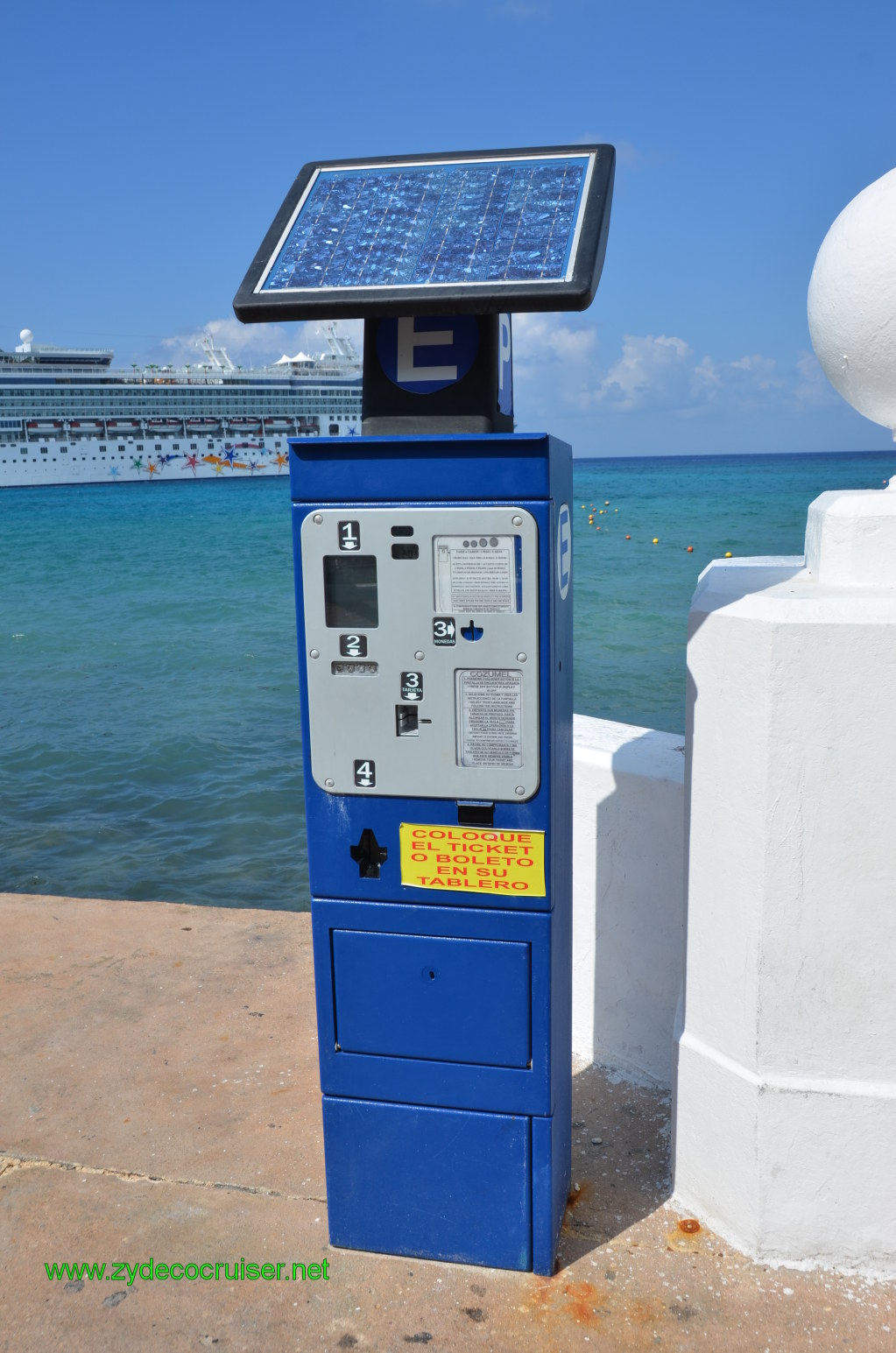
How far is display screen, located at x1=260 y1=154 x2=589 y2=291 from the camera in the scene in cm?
221

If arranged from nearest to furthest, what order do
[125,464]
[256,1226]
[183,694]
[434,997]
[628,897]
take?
1. [434,997]
2. [256,1226]
3. [628,897]
4. [183,694]
5. [125,464]

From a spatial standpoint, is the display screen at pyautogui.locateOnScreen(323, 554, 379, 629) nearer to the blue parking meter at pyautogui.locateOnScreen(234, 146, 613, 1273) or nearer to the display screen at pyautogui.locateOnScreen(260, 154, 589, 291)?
the blue parking meter at pyautogui.locateOnScreen(234, 146, 613, 1273)

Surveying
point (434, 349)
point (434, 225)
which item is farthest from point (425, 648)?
point (434, 225)

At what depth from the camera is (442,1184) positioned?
2.54m

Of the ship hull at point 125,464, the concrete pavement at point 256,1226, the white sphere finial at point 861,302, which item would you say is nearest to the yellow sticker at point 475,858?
the concrete pavement at point 256,1226

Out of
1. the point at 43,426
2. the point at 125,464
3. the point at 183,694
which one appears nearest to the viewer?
the point at 183,694

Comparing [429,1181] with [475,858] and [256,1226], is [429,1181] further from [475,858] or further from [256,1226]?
[475,858]

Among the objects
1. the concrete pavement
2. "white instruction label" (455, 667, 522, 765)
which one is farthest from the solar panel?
the concrete pavement

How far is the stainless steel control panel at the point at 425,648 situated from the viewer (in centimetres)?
226

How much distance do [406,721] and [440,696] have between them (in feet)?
0.37

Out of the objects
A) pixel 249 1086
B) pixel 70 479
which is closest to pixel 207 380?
pixel 70 479

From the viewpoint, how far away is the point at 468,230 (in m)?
2.35

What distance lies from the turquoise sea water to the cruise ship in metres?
35.3

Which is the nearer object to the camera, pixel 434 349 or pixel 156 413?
pixel 434 349
